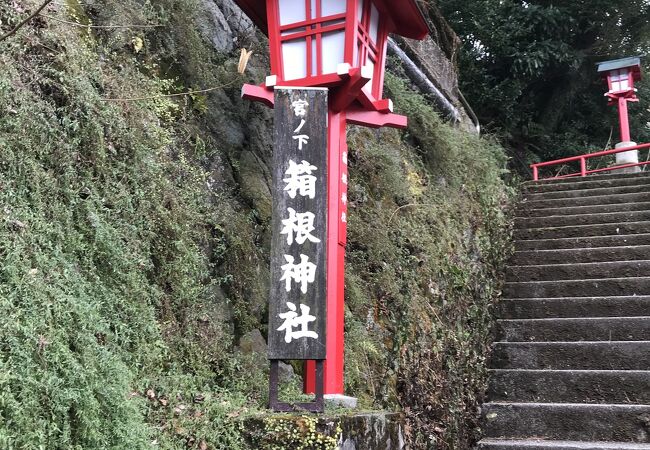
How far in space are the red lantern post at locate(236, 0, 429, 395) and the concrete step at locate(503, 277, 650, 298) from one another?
3.05 m

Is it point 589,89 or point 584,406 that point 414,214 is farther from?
point 589,89

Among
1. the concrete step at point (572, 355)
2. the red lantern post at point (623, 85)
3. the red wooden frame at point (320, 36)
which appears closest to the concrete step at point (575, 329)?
the concrete step at point (572, 355)

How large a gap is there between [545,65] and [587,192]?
552 cm

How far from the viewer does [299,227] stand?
3285 mm

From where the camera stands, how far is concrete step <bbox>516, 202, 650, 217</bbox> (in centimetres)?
807

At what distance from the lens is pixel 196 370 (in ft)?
10.9

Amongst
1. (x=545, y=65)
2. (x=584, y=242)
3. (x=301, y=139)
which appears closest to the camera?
(x=301, y=139)

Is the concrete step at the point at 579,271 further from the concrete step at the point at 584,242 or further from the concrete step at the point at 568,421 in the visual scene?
the concrete step at the point at 568,421

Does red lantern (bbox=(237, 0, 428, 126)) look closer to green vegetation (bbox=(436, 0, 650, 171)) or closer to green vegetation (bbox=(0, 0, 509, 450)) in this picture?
green vegetation (bbox=(0, 0, 509, 450))

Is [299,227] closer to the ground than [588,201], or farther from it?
closer to the ground

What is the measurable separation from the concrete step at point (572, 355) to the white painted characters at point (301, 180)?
3124 mm

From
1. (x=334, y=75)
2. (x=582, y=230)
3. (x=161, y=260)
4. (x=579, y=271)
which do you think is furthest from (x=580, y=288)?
(x=161, y=260)

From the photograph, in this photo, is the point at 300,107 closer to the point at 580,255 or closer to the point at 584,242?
the point at 580,255

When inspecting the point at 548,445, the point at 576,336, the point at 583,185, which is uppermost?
the point at 583,185
